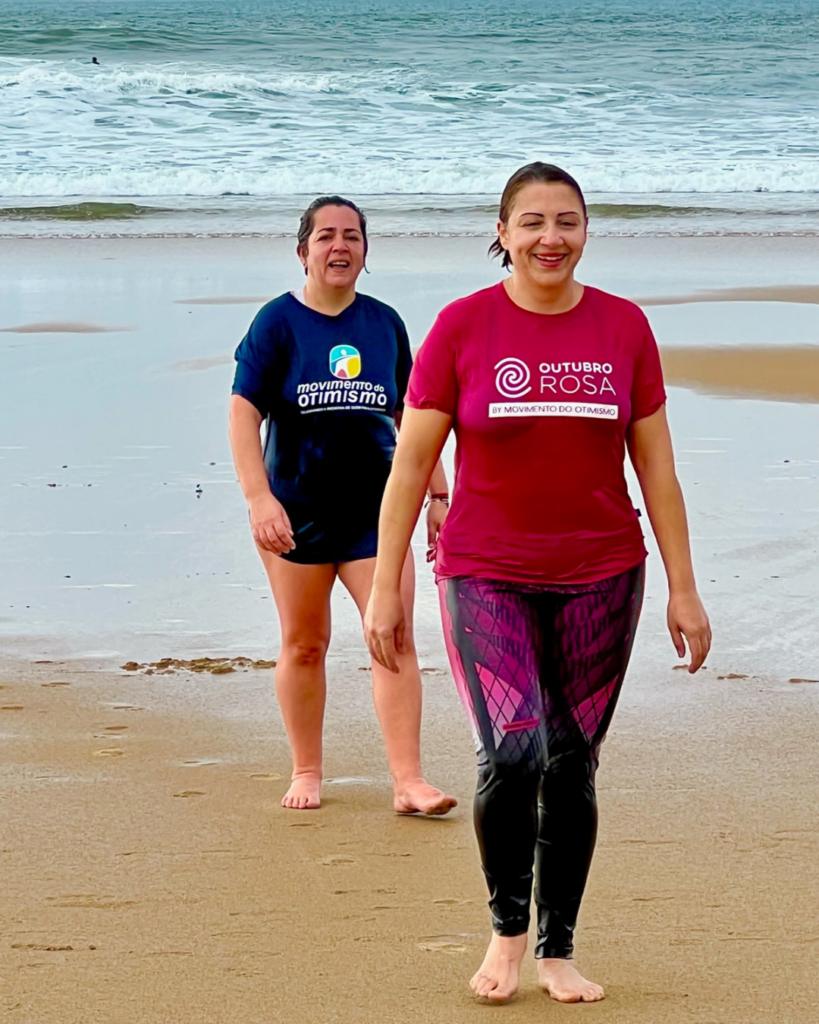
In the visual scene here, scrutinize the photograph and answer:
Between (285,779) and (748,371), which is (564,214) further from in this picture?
(748,371)

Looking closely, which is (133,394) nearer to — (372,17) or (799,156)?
(799,156)

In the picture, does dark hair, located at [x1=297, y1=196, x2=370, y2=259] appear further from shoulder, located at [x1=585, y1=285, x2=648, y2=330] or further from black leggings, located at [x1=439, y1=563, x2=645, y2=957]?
black leggings, located at [x1=439, y1=563, x2=645, y2=957]

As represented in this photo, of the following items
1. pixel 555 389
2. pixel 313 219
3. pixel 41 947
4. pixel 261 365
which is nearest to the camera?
pixel 555 389

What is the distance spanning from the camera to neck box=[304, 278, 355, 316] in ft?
13.0

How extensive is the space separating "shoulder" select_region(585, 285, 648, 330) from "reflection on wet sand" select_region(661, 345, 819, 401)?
20.9ft

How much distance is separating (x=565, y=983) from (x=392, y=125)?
2799 centimetres

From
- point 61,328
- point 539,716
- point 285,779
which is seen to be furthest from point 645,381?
point 61,328

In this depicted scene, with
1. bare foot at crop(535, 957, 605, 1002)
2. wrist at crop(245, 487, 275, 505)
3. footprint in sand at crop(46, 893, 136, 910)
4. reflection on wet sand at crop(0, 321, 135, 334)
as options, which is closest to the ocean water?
reflection on wet sand at crop(0, 321, 135, 334)

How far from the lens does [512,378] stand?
9.20ft

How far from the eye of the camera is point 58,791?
13.1 ft

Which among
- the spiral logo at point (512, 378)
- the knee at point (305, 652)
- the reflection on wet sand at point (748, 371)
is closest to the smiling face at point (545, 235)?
the spiral logo at point (512, 378)

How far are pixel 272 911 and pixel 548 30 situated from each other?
54.4m

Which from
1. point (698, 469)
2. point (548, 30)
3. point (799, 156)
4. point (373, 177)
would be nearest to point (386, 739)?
point (698, 469)

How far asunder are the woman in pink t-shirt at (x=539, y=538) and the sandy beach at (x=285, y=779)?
322 millimetres
